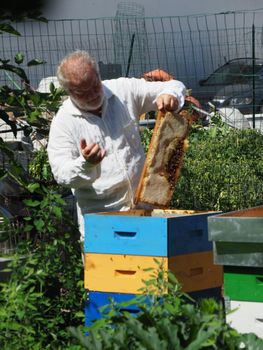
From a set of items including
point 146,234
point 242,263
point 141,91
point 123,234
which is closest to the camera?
point 242,263

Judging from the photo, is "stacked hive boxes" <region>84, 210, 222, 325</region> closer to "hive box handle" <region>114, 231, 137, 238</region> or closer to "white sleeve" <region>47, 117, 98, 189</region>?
"hive box handle" <region>114, 231, 137, 238</region>

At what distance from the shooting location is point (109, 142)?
516cm

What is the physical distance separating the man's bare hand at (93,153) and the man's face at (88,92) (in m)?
0.38

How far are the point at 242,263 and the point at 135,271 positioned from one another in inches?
31.6

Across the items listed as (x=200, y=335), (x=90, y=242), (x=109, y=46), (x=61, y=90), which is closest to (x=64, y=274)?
(x=90, y=242)

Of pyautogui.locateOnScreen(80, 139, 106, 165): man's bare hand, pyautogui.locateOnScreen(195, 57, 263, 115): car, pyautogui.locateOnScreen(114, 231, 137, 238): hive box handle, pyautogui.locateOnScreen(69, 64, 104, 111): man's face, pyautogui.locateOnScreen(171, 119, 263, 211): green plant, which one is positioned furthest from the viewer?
pyautogui.locateOnScreen(195, 57, 263, 115): car

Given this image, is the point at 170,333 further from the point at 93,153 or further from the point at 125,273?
the point at 93,153

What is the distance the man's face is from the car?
197 inches

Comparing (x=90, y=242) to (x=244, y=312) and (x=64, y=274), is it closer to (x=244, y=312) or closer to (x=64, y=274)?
(x=64, y=274)

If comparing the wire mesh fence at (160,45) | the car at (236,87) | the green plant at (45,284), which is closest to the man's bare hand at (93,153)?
the green plant at (45,284)

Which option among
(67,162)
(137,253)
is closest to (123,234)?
(137,253)

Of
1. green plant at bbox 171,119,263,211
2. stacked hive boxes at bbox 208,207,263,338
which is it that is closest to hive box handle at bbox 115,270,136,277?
stacked hive boxes at bbox 208,207,263,338

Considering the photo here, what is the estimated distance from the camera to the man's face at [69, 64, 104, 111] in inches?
198

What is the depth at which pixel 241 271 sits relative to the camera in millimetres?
3920
